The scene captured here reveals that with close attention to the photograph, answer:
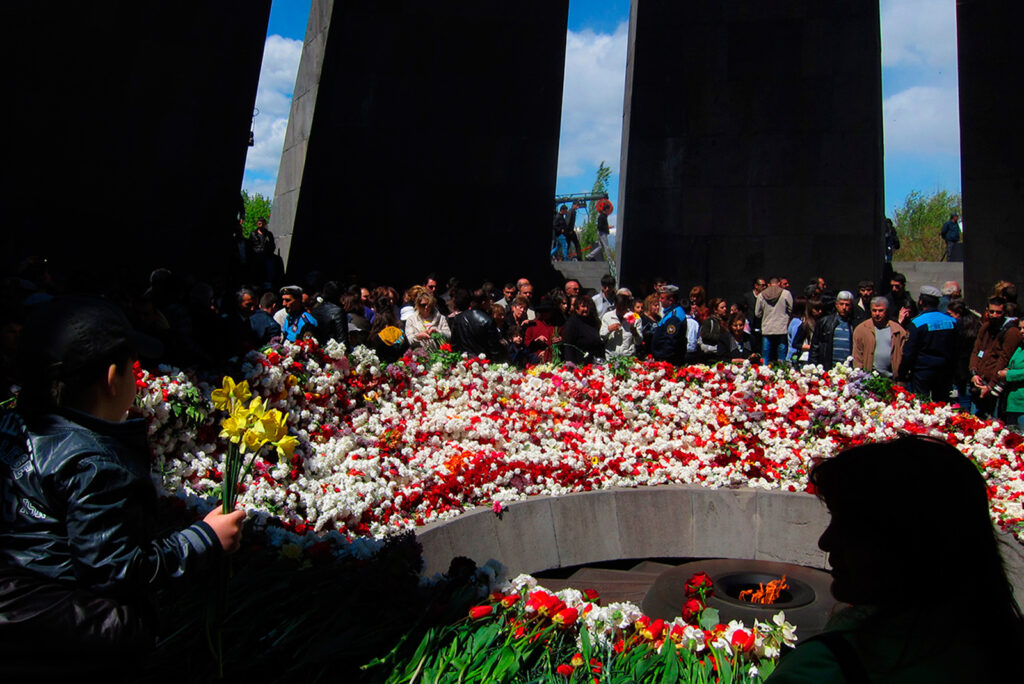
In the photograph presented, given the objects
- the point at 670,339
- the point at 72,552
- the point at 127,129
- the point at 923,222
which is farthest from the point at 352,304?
the point at 923,222

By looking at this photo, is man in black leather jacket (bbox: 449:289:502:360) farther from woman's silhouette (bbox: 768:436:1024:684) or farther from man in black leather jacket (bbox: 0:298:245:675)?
woman's silhouette (bbox: 768:436:1024:684)

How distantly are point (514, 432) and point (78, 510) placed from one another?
4.79 meters

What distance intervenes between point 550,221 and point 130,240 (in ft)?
22.6

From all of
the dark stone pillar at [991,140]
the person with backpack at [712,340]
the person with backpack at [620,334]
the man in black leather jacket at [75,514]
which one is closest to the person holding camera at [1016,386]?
the person with backpack at [712,340]

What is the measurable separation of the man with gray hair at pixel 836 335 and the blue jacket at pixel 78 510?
7789 mm

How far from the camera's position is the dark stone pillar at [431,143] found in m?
13.3

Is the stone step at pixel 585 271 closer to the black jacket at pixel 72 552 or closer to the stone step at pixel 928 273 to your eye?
the stone step at pixel 928 273

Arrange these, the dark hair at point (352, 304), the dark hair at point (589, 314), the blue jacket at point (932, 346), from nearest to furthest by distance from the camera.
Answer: the dark hair at point (352, 304)
the blue jacket at point (932, 346)
the dark hair at point (589, 314)

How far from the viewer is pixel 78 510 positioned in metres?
1.78

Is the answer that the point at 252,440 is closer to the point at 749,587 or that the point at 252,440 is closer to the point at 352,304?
the point at 749,587

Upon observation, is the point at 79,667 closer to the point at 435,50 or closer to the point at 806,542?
the point at 806,542

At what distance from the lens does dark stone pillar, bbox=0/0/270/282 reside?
34.2ft

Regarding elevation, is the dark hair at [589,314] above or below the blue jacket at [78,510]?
above

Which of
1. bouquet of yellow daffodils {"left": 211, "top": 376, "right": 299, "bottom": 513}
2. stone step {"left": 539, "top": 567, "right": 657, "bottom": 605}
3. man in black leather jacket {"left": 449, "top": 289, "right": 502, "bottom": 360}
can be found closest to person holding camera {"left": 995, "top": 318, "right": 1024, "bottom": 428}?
stone step {"left": 539, "top": 567, "right": 657, "bottom": 605}
